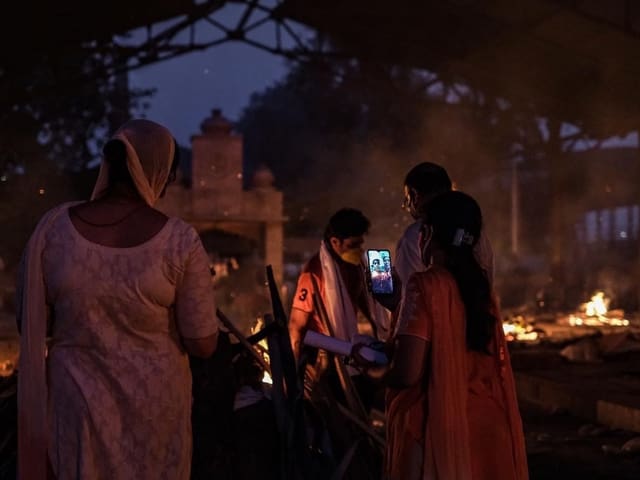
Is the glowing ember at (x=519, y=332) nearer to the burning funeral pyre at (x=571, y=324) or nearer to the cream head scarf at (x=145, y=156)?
the burning funeral pyre at (x=571, y=324)

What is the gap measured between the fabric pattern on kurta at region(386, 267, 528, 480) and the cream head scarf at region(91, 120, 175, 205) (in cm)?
86

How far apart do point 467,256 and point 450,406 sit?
1.60 ft

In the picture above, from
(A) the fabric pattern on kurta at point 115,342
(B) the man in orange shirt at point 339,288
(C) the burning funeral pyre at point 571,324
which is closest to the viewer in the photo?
(A) the fabric pattern on kurta at point 115,342

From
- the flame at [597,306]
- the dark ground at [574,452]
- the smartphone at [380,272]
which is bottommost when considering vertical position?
the dark ground at [574,452]

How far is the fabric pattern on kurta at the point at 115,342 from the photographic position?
2838mm

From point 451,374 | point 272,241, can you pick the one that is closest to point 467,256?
point 451,374

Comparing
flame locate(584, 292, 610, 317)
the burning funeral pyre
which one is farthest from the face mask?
flame locate(584, 292, 610, 317)

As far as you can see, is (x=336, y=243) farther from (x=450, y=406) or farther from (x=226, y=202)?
(x=226, y=202)

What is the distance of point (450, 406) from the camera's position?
3.08m

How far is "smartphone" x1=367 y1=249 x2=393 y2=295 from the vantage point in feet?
13.0

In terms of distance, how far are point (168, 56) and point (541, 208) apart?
73.4 ft

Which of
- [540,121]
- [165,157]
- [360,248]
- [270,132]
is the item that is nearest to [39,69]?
[540,121]

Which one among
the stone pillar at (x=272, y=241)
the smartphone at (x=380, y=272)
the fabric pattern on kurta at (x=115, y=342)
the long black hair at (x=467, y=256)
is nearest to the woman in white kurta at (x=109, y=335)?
the fabric pattern on kurta at (x=115, y=342)

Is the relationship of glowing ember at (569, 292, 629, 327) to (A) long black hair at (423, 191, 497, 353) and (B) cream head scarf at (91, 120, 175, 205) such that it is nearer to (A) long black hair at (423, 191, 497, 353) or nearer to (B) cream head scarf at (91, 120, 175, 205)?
(A) long black hair at (423, 191, 497, 353)
